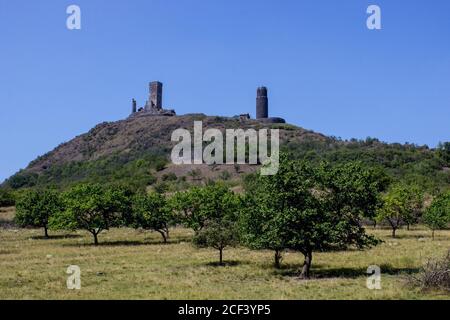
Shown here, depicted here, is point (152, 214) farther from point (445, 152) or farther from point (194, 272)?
point (445, 152)

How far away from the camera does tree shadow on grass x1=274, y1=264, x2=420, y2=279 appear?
35069mm

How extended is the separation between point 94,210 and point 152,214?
725 centimetres

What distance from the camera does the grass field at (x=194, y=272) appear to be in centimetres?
2770

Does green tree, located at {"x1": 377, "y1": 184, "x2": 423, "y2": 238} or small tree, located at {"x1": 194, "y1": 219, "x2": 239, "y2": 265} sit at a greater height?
green tree, located at {"x1": 377, "y1": 184, "x2": 423, "y2": 238}

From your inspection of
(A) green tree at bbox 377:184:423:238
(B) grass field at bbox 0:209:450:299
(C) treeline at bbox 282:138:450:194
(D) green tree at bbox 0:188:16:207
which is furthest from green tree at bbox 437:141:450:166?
(D) green tree at bbox 0:188:16:207

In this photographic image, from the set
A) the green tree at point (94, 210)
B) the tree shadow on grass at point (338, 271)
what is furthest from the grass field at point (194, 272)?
the green tree at point (94, 210)

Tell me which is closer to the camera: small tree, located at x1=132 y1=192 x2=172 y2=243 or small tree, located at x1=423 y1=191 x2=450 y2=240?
small tree, located at x1=423 y1=191 x2=450 y2=240

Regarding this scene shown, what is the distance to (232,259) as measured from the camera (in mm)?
46344

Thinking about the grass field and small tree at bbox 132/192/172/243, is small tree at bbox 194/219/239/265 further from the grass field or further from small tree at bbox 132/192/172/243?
small tree at bbox 132/192/172/243

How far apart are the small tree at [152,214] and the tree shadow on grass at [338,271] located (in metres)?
29.1

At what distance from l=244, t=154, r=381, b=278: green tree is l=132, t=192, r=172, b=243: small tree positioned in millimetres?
30240

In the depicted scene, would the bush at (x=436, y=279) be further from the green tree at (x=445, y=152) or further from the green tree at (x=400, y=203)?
the green tree at (x=445, y=152)

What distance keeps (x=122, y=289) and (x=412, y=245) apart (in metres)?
34.9
